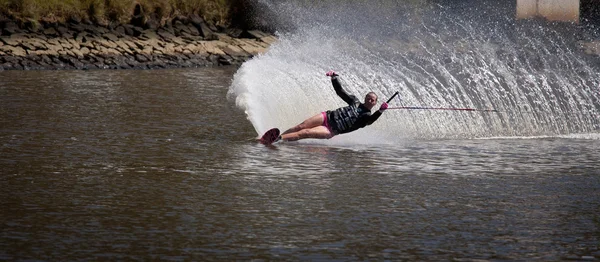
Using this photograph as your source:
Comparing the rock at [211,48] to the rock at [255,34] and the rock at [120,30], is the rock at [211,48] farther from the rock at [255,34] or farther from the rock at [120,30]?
the rock at [120,30]

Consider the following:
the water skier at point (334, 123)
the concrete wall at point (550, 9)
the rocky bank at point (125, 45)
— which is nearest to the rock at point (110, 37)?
the rocky bank at point (125, 45)

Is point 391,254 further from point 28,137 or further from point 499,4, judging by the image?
point 499,4

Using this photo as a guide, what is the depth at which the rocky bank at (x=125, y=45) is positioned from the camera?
35.2 metres

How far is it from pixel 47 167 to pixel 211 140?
12.1ft

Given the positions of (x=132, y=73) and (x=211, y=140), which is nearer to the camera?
(x=211, y=140)

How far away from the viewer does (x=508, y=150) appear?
1738 centimetres

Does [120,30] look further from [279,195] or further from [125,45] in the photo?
[279,195]

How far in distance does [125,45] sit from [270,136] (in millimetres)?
21671

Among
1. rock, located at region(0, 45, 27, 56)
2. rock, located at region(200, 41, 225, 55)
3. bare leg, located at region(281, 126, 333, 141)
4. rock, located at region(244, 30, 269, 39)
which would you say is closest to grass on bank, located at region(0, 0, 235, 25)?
rock, located at region(244, 30, 269, 39)

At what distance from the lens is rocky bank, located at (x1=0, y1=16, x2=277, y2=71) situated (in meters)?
35.2

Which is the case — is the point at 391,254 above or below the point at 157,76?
above

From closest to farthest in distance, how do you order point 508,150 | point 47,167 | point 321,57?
1. point 47,167
2. point 508,150
3. point 321,57

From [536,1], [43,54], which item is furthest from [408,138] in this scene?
[536,1]

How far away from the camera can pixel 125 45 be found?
38.1 m
